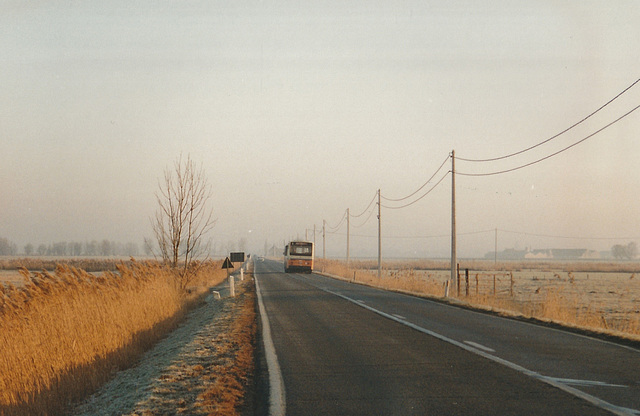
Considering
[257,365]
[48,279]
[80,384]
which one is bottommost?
[80,384]

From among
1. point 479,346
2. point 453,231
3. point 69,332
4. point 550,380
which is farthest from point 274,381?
point 453,231

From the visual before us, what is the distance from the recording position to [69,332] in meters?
10.7

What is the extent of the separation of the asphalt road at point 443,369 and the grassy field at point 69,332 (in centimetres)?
331

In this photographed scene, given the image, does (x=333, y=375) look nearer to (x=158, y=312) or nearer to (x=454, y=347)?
(x=454, y=347)

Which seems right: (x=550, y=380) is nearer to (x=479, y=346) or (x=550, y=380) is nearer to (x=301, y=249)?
(x=479, y=346)

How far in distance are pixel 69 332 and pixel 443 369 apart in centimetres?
772

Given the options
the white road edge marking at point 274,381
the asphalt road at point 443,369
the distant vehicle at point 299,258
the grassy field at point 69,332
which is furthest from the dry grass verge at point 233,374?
the distant vehicle at point 299,258

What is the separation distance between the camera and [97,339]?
10953mm

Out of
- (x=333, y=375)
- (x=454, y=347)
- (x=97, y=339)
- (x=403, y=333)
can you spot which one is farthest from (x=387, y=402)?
(x=97, y=339)

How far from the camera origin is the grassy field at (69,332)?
8.65 m

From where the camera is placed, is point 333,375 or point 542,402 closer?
point 542,402

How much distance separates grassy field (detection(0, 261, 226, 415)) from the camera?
8.65 meters

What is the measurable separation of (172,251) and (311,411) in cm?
1709

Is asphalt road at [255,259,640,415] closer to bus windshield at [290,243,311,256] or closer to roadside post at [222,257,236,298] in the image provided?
roadside post at [222,257,236,298]
